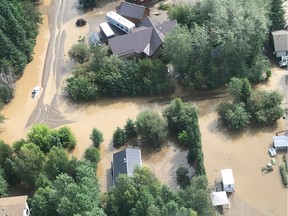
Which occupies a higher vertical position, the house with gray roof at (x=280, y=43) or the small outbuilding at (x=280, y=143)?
the house with gray roof at (x=280, y=43)

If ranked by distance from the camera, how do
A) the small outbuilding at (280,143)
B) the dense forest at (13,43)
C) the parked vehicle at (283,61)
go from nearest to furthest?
1. the small outbuilding at (280,143)
2. the parked vehicle at (283,61)
3. the dense forest at (13,43)

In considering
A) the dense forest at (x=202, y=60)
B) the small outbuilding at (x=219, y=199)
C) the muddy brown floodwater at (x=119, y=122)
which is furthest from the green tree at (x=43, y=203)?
the dense forest at (x=202, y=60)

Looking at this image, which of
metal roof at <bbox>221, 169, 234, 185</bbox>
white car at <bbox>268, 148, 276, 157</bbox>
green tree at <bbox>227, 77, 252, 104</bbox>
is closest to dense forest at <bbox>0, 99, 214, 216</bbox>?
metal roof at <bbox>221, 169, 234, 185</bbox>

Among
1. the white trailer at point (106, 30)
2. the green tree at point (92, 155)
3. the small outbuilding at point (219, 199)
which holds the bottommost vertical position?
the small outbuilding at point (219, 199)

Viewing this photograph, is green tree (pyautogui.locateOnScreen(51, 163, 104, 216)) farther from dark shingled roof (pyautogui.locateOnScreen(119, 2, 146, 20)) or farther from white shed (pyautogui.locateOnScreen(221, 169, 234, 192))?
dark shingled roof (pyautogui.locateOnScreen(119, 2, 146, 20))

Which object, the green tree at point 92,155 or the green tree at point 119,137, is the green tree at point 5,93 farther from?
the green tree at point 119,137

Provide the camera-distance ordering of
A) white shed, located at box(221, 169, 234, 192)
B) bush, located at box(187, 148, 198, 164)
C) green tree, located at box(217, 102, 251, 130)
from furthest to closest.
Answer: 1. green tree, located at box(217, 102, 251, 130)
2. bush, located at box(187, 148, 198, 164)
3. white shed, located at box(221, 169, 234, 192)
